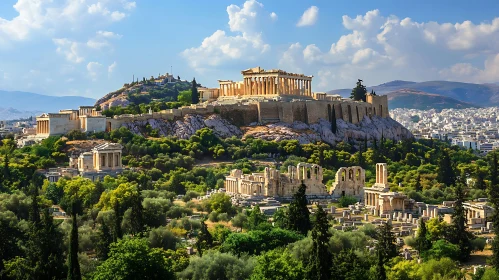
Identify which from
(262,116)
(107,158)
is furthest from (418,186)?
(262,116)

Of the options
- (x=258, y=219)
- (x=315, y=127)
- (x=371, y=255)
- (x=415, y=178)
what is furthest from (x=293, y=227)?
(x=315, y=127)

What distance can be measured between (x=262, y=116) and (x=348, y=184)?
27.0 meters

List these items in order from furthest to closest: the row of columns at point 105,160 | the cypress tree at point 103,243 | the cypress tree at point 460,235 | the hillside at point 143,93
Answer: the hillside at point 143,93 < the row of columns at point 105,160 < the cypress tree at point 460,235 < the cypress tree at point 103,243

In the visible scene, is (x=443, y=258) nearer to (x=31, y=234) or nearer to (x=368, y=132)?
(x=31, y=234)

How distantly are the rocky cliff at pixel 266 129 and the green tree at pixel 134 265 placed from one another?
131 feet

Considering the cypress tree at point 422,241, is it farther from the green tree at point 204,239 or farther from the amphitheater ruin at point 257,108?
the amphitheater ruin at point 257,108

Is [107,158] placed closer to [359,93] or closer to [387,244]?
[387,244]

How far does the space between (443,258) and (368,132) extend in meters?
48.8

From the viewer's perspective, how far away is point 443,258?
2892 centimetres

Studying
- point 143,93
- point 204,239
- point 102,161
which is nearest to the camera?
point 204,239

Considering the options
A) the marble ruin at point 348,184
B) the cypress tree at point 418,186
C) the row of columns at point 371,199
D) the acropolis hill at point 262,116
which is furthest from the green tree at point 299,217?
the acropolis hill at point 262,116

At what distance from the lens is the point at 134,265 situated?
25.1m

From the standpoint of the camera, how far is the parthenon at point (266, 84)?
258 ft

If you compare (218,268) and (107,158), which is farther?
(107,158)
